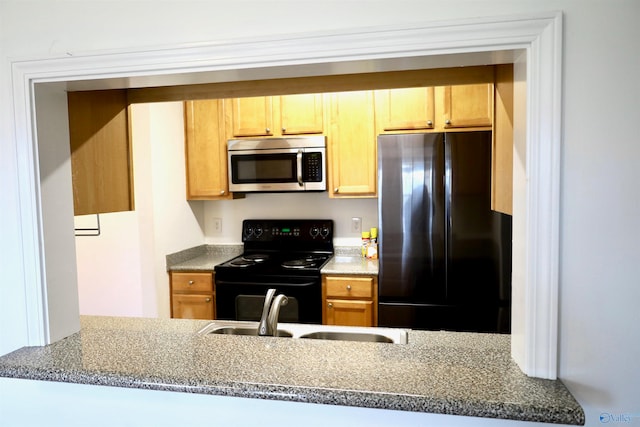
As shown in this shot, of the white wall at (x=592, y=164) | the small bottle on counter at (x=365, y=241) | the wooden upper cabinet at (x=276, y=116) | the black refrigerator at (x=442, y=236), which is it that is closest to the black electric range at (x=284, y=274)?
the small bottle on counter at (x=365, y=241)

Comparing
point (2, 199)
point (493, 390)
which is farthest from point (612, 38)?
point (2, 199)

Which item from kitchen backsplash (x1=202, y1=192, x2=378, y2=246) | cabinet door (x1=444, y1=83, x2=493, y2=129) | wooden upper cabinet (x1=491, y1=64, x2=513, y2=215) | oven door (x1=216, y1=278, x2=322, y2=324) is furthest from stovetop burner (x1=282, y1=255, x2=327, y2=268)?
wooden upper cabinet (x1=491, y1=64, x2=513, y2=215)

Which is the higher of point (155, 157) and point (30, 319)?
point (155, 157)

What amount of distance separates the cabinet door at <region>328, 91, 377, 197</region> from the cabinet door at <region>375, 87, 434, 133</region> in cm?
8

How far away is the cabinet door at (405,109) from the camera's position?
2.80 metres

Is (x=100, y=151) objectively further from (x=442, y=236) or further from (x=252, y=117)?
(x=442, y=236)

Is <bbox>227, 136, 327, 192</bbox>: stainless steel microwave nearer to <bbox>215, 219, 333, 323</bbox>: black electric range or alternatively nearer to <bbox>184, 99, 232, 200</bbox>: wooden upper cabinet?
<bbox>184, 99, 232, 200</bbox>: wooden upper cabinet

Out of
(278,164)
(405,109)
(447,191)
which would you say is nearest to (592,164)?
(447,191)

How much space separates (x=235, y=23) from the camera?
1040 mm

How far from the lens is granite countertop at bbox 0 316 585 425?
0.90 m

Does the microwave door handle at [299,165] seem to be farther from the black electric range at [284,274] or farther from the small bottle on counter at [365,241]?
the small bottle on counter at [365,241]

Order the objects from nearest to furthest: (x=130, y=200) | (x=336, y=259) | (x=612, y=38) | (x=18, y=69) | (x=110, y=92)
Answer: (x=612, y=38) < (x=18, y=69) < (x=110, y=92) < (x=130, y=200) < (x=336, y=259)

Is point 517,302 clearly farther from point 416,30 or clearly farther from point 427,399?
point 416,30

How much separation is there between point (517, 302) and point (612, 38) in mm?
636
